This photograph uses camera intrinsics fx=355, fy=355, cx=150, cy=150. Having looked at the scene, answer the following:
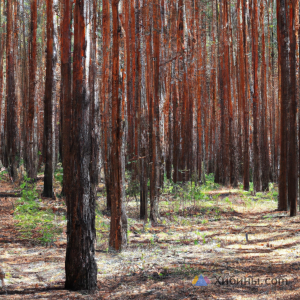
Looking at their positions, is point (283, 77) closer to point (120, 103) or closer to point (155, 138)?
point (155, 138)

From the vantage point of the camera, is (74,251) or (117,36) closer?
(74,251)

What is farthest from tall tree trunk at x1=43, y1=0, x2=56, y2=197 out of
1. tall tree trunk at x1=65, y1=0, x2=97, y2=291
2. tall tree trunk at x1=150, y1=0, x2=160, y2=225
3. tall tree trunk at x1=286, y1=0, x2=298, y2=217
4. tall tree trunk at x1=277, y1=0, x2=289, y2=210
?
tall tree trunk at x1=65, y1=0, x2=97, y2=291

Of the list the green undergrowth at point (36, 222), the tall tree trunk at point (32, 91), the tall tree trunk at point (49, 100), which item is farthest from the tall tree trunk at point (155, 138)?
the tall tree trunk at point (32, 91)

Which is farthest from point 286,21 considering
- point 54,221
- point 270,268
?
point 54,221

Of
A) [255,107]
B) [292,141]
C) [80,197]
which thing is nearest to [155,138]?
[292,141]

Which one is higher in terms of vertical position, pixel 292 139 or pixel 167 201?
pixel 292 139

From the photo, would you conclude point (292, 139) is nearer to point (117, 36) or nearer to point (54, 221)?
point (117, 36)

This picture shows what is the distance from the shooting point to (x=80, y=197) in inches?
141

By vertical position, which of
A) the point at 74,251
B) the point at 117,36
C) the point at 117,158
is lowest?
the point at 74,251

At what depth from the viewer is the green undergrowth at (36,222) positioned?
6.25 metres

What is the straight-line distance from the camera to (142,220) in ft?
26.4

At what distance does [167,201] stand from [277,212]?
10.9 ft

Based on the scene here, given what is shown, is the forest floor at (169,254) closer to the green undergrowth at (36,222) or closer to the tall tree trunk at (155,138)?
the green undergrowth at (36,222)

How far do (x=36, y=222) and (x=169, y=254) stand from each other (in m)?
3.04
